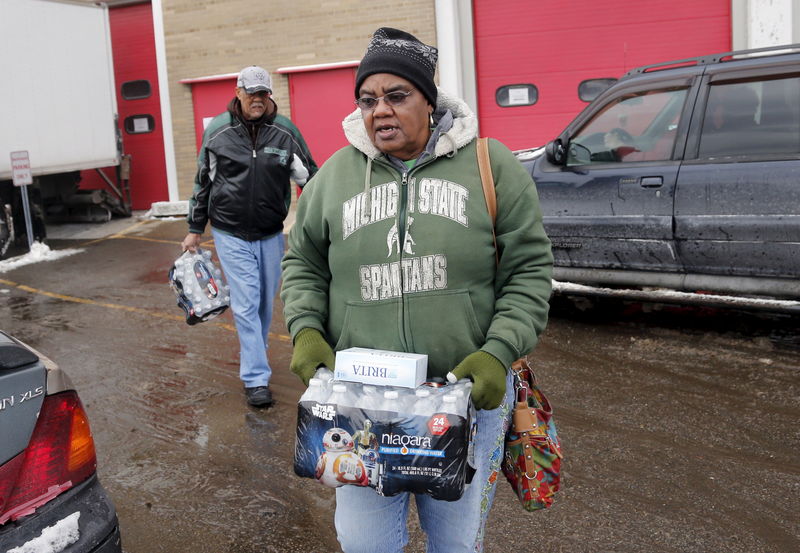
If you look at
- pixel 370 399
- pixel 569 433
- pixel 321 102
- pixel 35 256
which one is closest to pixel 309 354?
pixel 370 399

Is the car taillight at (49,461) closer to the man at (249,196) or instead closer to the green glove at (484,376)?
the green glove at (484,376)

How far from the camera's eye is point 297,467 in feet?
7.68

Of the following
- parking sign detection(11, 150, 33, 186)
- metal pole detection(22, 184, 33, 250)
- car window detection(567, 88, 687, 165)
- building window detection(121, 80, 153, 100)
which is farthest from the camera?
building window detection(121, 80, 153, 100)

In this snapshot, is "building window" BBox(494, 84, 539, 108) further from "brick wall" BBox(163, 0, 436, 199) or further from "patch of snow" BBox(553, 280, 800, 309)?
"patch of snow" BBox(553, 280, 800, 309)

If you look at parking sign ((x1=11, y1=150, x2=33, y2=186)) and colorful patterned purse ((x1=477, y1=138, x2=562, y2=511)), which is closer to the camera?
colorful patterned purse ((x1=477, y1=138, x2=562, y2=511))

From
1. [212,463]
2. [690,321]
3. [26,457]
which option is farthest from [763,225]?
[26,457]

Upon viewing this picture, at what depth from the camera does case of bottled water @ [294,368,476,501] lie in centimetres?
219

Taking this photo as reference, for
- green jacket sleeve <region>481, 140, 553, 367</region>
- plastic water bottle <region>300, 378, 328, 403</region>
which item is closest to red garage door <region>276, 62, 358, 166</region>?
green jacket sleeve <region>481, 140, 553, 367</region>

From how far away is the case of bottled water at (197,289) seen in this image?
17.3 feet

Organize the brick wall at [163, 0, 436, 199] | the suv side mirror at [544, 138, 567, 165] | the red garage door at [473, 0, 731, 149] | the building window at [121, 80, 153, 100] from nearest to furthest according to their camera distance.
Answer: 1. the suv side mirror at [544, 138, 567, 165]
2. the red garage door at [473, 0, 731, 149]
3. the brick wall at [163, 0, 436, 199]
4. the building window at [121, 80, 153, 100]

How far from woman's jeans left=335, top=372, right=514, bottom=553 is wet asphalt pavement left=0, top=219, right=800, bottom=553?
114 cm

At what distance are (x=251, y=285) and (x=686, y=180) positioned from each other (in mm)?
3248

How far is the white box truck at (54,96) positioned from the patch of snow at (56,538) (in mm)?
10009

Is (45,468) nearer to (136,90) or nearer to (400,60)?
(400,60)
